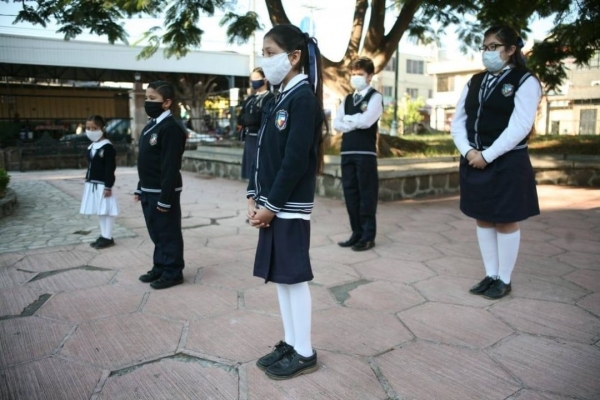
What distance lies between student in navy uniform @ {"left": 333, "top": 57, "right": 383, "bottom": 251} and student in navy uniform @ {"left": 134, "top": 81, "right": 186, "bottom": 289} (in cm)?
171

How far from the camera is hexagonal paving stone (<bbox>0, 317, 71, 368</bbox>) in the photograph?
8.81 feet

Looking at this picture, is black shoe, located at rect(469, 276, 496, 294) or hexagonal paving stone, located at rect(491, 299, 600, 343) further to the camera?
black shoe, located at rect(469, 276, 496, 294)

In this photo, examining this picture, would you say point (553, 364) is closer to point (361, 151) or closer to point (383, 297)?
point (383, 297)

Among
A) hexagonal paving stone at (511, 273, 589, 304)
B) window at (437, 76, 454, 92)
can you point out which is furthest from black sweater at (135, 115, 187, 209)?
window at (437, 76, 454, 92)

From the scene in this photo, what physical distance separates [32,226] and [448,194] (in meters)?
6.18

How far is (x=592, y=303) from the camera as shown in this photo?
339 cm

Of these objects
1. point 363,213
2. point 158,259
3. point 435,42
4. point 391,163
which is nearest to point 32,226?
point 158,259

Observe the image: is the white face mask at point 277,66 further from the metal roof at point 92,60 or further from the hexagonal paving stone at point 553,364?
the metal roof at point 92,60

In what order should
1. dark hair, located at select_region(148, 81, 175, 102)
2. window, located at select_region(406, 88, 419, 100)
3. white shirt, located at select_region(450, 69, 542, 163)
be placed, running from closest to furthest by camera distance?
white shirt, located at select_region(450, 69, 542, 163)
dark hair, located at select_region(148, 81, 175, 102)
window, located at select_region(406, 88, 419, 100)

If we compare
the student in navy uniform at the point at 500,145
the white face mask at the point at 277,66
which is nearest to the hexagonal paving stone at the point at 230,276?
the student in navy uniform at the point at 500,145

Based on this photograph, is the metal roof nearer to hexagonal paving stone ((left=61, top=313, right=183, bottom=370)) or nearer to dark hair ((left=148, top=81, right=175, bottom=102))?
dark hair ((left=148, top=81, right=175, bottom=102))

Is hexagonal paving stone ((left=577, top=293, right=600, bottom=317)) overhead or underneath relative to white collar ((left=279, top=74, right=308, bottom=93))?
underneath

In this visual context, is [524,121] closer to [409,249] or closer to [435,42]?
[409,249]

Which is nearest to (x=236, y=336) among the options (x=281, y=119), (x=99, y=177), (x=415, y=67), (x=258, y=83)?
(x=281, y=119)
